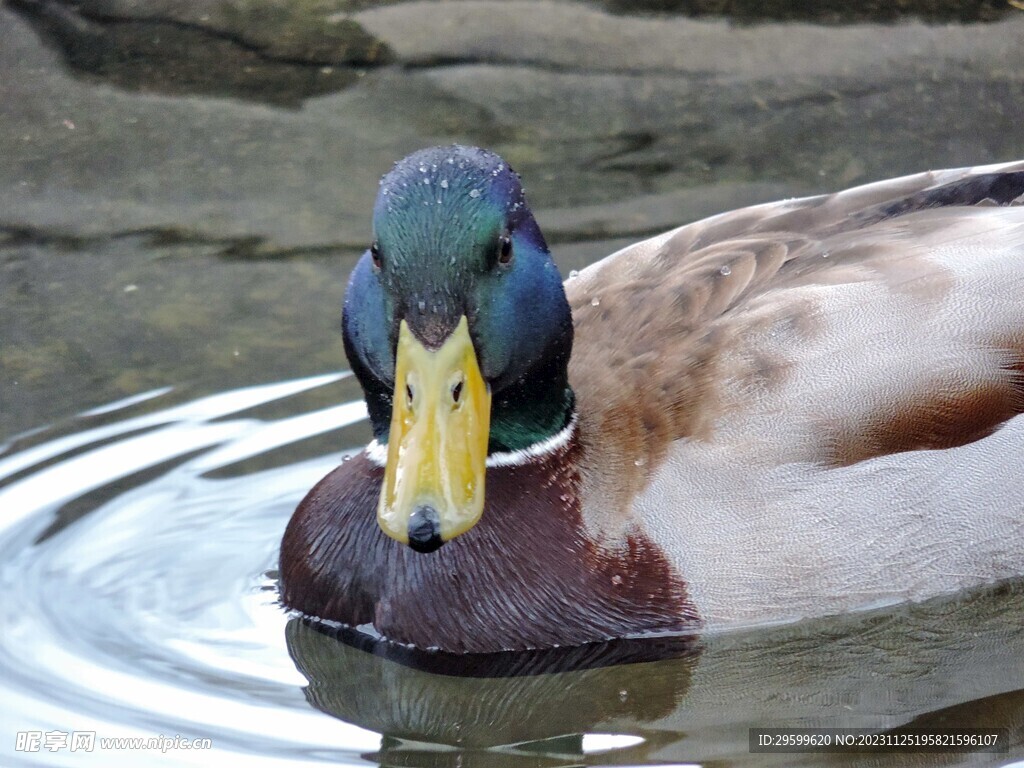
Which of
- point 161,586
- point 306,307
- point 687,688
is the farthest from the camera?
point 306,307

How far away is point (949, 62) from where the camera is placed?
872 centimetres

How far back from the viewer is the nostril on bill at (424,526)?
4.13m

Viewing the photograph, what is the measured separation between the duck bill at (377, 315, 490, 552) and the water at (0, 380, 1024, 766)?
683mm

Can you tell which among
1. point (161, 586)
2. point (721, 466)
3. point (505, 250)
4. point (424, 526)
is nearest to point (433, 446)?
point (424, 526)

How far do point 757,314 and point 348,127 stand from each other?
4.11 m

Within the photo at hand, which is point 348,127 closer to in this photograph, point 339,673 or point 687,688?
point 339,673

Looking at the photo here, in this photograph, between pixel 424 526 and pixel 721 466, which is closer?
pixel 424 526

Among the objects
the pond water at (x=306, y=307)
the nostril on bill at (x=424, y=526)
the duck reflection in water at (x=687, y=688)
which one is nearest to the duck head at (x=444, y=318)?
the nostril on bill at (x=424, y=526)

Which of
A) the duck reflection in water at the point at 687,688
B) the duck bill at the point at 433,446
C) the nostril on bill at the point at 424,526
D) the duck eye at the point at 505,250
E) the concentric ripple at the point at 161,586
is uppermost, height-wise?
the duck eye at the point at 505,250

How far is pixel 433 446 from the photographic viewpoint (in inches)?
165

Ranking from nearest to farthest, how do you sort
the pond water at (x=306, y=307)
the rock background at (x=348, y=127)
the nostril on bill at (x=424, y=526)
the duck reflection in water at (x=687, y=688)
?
the nostril on bill at (x=424, y=526)
the duck reflection in water at (x=687, y=688)
the pond water at (x=306, y=307)
the rock background at (x=348, y=127)

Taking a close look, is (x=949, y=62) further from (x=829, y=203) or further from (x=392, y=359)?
(x=392, y=359)

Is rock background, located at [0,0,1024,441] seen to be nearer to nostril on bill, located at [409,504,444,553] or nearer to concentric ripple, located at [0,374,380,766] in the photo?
concentric ripple, located at [0,374,380,766]

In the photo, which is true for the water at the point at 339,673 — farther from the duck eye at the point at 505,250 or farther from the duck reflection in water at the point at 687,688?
the duck eye at the point at 505,250
